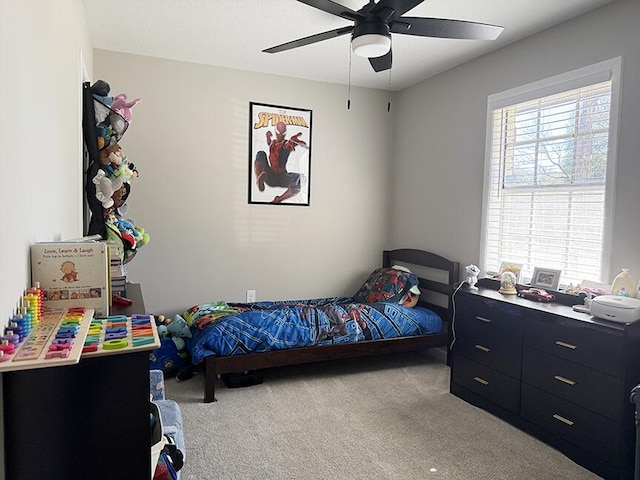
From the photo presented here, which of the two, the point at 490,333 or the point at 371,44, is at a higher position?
the point at 371,44

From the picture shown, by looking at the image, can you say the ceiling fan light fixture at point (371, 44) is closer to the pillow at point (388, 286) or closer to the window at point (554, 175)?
the window at point (554, 175)

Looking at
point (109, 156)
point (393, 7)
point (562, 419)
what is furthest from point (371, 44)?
point (562, 419)

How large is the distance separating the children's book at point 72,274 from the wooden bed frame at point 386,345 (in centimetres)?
169

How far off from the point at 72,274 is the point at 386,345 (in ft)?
8.61

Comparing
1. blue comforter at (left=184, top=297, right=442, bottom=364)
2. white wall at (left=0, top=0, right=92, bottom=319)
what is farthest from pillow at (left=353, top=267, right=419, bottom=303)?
white wall at (left=0, top=0, right=92, bottom=319)

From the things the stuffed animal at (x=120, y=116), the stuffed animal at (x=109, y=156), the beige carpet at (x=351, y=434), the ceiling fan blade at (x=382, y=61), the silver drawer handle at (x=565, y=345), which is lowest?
the beige carpet at (x=351, y=434)

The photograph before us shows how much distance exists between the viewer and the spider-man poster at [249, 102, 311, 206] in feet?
13.4

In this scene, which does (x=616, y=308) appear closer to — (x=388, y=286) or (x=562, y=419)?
(x=562, y=419)

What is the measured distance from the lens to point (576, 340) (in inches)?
92.3

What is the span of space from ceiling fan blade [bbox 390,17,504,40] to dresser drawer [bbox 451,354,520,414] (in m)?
2.01

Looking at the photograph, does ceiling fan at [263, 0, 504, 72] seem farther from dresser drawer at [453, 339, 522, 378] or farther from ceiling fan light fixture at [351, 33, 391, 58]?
dresser drawer at [453, 339, 522, 378]

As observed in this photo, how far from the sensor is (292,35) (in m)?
3.14

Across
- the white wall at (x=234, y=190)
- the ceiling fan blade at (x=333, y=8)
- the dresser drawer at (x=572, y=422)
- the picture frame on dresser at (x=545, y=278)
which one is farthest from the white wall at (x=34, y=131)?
the picture frame on dresser at (x=545, y=278)

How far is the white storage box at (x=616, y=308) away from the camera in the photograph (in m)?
2.16
